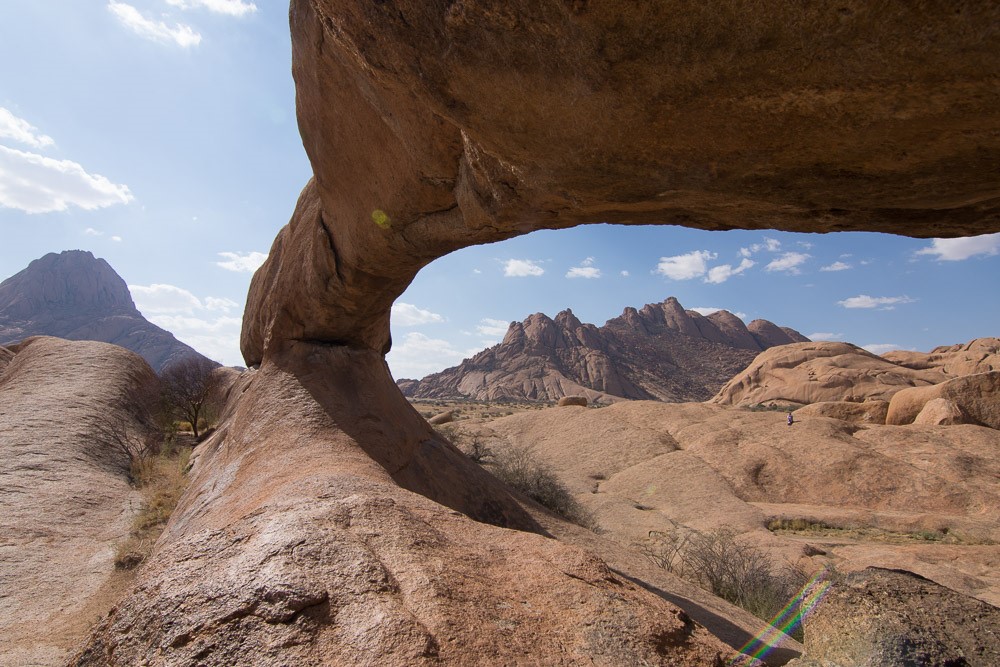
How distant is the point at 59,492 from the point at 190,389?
262 inches

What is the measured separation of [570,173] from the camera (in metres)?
2.87

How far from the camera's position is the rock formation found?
1809mm

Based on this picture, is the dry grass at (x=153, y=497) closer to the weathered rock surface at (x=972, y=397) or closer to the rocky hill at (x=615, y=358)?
A: the weathered rock surface at (x=972, y=397)

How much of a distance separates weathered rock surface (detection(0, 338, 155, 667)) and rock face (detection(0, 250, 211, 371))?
85.1m

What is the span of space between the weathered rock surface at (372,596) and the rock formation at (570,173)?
1cm

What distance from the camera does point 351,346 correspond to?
24.4 feet

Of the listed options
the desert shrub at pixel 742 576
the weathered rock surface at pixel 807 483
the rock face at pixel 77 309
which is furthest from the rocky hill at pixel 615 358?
the rock face at pixel 77 309

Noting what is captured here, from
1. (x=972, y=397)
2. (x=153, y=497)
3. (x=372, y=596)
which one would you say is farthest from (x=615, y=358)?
(x=372, y=596)

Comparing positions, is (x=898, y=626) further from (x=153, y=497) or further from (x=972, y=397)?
(x=972, y=397)

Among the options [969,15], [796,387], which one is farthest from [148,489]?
[796,387]

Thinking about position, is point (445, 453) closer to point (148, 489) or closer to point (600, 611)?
point (600, 611)

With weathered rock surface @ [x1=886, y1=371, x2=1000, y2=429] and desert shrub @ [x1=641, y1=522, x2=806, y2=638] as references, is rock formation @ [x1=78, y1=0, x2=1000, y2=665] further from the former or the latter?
weathered rock surface @ [x1=886, y1=371, x2=1000, y2=429]

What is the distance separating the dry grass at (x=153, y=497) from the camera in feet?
22.3

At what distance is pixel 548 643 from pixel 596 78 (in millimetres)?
2307
